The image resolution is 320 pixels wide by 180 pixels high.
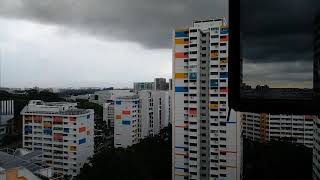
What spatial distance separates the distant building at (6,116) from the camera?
16.2 m

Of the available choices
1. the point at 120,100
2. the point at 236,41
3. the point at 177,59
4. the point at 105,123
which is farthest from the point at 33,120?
the point at 236,41

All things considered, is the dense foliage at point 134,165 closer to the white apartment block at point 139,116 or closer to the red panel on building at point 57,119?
the red panel on building at point 57,119

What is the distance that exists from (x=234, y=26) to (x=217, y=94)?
7721mm

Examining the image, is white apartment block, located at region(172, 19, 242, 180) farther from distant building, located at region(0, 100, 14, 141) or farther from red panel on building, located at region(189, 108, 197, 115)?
distant building, located at region(0, 100, 14, 141)

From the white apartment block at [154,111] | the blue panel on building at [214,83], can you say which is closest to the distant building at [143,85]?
the white apartment block at [154,111]

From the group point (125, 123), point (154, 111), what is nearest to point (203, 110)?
point (125, 123)

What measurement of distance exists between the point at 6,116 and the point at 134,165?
10795 millimetres

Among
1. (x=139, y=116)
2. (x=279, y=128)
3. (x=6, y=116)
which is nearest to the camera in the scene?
(x=279, y=128)

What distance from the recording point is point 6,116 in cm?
Answer: 1683

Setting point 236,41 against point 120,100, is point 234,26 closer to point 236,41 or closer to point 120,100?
point 236,41

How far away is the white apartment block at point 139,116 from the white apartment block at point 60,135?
258cm

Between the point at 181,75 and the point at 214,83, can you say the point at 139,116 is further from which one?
the point at 214,83

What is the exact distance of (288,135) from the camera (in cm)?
1309

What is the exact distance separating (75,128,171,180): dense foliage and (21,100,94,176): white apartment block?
1.62 metres
